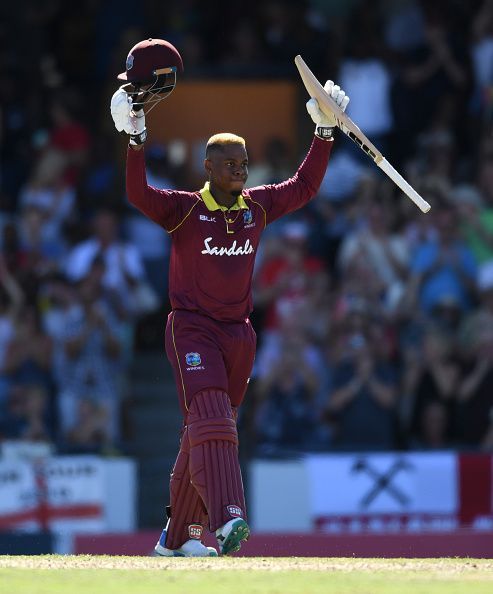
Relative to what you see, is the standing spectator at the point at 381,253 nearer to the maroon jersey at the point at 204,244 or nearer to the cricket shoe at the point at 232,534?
the maroon jersey at the point at 204,244

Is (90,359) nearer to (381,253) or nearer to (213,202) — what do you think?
(381,253)

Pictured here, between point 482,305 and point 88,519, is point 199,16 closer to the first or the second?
point 482,305

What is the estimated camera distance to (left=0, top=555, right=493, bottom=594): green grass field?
680 centimetres

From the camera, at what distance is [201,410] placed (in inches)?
328

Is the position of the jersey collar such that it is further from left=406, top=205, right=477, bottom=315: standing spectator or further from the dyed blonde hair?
left=406, top=205, right=477, bottom=315: standing spectator

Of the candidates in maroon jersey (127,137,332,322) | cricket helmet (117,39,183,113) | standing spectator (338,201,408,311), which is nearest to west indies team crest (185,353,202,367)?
maroon jersey (127,137,332,322)

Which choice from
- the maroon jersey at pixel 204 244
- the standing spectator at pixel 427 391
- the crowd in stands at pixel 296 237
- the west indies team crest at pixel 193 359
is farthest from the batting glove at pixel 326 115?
the standing spectator at pixel 427 391

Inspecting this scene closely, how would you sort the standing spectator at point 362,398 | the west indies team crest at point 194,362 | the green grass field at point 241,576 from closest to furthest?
the green grass field at point 241,576
the west indies team crest at point 194,362
the standing spectator at point 362,398

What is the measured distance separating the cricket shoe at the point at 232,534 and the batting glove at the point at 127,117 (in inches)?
74.8

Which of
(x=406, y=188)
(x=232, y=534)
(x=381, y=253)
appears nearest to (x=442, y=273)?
(x=381, y=253)

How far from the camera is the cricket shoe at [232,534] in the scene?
8008 mm

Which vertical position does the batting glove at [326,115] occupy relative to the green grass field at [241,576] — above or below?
above

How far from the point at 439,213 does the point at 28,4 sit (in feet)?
16.4

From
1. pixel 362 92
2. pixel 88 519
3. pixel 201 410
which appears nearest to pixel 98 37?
pixel 362 92
